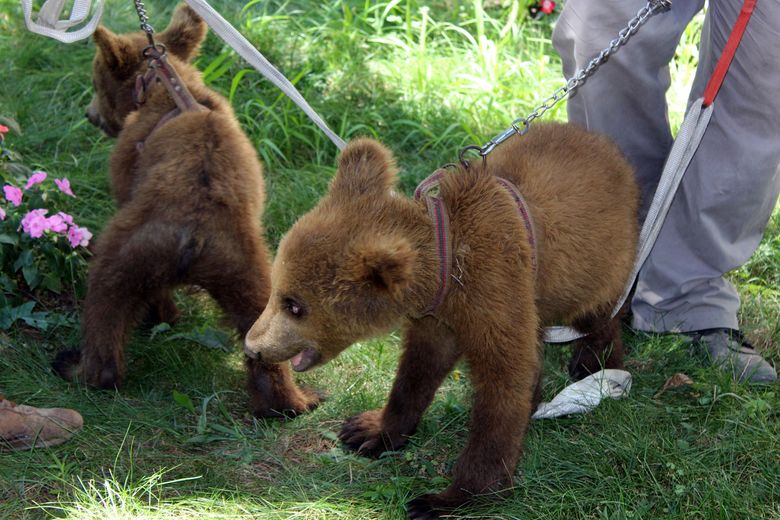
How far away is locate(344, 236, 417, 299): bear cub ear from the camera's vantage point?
9.39 ft

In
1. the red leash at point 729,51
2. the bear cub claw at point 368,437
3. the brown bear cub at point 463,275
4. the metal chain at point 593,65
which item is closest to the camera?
the brown bear cub at point 463,275

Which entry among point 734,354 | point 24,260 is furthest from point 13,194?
point 734,354

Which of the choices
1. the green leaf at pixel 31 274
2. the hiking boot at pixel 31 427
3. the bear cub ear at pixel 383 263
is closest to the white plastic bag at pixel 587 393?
the bear cub ear at pixel 383 263

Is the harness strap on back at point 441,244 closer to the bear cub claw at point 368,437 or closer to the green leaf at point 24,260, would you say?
the bear cub claw at point 368,437

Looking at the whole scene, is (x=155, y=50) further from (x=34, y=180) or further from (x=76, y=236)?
(x=76, y=236)

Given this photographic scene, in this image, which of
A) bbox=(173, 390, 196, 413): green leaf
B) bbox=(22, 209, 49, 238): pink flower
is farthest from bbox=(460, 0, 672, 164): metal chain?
bbox=(22, 209, 49, 238): pink flower

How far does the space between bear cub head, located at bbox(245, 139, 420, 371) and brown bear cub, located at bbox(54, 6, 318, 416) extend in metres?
0.72

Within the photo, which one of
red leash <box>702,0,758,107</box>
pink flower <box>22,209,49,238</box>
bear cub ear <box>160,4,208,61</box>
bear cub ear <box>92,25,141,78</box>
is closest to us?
red leash <box>702,0,758,107</box>

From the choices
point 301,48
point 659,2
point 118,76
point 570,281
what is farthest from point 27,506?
point 301,48

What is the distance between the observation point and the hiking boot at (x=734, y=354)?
4.12m

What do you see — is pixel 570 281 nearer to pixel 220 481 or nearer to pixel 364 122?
pixel 220 481

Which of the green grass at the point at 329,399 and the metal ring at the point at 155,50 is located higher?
the metal ring at the point at 155,50

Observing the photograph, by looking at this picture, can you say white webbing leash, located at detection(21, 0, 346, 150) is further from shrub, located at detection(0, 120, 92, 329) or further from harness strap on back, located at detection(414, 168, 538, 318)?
shrub, located at detection(0, 120, 92, 329)

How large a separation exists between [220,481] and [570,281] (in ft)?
5.02
